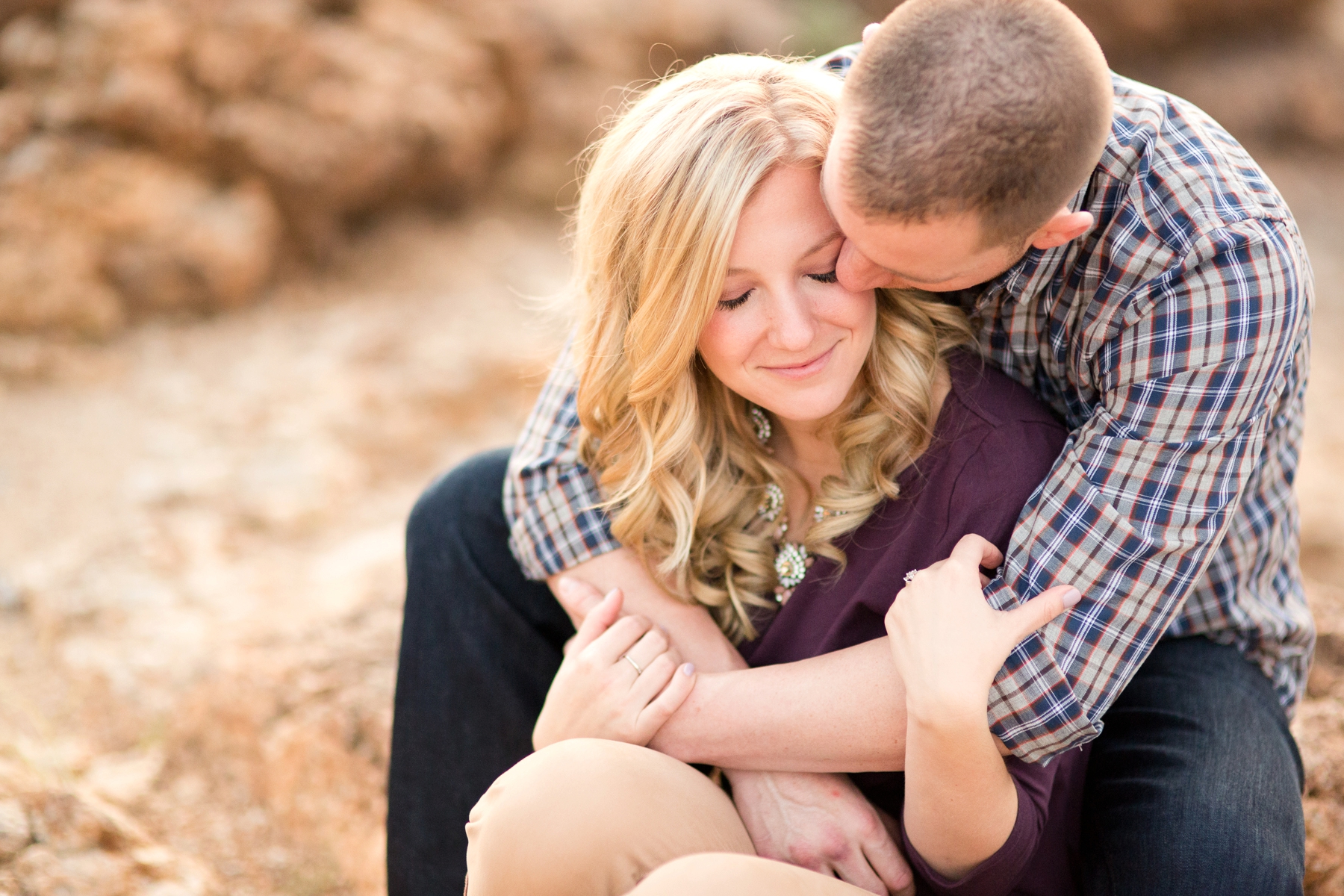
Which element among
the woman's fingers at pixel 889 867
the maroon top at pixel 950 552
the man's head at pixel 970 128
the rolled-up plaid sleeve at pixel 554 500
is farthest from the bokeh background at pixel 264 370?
the man's head at pixel 970 128

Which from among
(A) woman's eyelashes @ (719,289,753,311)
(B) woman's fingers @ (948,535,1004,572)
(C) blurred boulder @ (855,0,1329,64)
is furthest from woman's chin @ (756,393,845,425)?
(C) blurred boulder @ (855,0,1329,64)

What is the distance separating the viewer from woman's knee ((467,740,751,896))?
1.45 meters

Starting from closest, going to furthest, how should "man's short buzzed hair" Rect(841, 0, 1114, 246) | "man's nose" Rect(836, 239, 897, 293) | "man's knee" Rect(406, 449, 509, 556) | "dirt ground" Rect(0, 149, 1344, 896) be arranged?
"man's short buzzed hair" Rect(841, 0, 1114, 246) < "man's nose" Rect(836, 239, 897, 293) < "man's knee" Rect(406, 449, 509, 556) < "dirt ground" Rect(0, 149, 1344, 896)

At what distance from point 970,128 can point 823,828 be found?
3.57 ft

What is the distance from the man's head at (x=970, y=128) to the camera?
1.28m

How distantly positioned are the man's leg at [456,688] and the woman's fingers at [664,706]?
0.41 m

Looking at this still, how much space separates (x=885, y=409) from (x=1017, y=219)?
1.50 feet

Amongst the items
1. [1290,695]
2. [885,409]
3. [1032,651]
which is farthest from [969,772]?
[1290,695]

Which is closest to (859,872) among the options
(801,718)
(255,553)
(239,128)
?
(801,718)

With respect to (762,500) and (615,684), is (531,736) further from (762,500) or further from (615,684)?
(762,500)

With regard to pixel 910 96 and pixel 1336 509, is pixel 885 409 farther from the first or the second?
pixel 1336 509

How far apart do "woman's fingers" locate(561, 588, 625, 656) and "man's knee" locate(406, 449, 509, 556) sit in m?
0.35

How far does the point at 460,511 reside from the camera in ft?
6.94

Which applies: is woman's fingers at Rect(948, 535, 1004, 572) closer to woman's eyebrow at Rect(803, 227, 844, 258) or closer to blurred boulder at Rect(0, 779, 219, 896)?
woman's eyebrow at Rect(803, 227, 844, 258)
